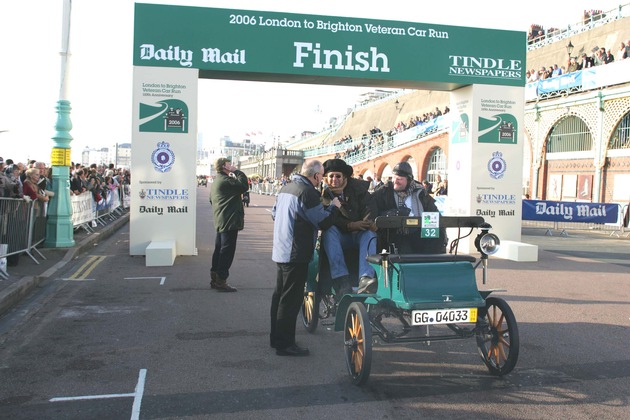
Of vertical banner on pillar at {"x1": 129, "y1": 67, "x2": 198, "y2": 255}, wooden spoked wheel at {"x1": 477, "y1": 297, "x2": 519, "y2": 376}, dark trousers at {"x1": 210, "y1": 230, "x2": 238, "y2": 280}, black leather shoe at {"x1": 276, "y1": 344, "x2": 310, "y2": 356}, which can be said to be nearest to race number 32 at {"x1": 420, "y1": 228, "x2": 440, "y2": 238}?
wooden spoked wheel at {"x1": 477, "y1": 297, "x2": 519, "y2": 376}

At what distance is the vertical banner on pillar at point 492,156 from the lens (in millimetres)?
13898

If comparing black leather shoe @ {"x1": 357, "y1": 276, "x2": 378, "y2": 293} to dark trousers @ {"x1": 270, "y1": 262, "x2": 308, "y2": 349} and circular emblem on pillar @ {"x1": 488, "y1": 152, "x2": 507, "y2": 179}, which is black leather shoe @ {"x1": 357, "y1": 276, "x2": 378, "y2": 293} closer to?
dark trousers @ {"x1": 270, "y1": 262, "x2": 308, "y2": 349}

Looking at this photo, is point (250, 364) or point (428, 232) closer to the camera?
point (428, 232)

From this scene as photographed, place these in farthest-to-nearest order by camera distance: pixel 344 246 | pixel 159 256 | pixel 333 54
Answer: pixel 333 54 → pixel 159 256 → pixel 344 246

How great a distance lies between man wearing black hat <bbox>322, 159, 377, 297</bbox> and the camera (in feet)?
18.9

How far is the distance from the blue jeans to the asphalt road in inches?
33.9

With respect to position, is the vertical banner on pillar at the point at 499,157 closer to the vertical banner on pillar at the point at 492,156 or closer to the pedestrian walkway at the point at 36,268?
the vertical banner on pillar at the point at 492,156

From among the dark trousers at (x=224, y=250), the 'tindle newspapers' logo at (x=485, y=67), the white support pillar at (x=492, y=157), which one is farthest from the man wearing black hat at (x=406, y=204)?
the 'tindle newspapers' logo at (x=485, y=67)

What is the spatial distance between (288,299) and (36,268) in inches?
259

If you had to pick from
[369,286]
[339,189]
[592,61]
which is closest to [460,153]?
[339,189]

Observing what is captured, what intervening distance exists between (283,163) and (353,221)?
3200 inches

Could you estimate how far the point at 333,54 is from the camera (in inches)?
509

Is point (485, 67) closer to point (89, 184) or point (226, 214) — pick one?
point (226, 214)

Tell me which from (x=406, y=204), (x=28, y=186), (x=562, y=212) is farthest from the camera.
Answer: (x=562, y=212)
